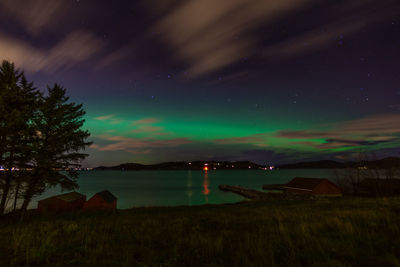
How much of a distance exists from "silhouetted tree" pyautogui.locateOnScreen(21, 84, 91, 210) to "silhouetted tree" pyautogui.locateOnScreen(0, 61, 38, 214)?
2.54 ft

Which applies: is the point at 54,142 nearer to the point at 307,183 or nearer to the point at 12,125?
the point at 12,125

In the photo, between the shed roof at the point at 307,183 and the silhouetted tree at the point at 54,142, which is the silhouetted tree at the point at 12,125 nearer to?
the silhouetted tree at the point at 54,142

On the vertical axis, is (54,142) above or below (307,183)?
above

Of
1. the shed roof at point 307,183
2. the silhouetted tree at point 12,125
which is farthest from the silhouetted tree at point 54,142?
the shed roof at point 307,183

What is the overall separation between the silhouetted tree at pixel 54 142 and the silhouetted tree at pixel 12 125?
773mm

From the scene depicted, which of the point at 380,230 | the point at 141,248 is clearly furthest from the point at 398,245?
the point at 141,248

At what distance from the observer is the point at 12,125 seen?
1756 cm

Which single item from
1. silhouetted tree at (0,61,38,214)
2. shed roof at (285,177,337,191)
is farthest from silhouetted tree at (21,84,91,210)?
shed roof at (285,177,337,191)

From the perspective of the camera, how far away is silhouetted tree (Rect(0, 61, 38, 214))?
1770 cm

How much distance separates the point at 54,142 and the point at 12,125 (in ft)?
12.1

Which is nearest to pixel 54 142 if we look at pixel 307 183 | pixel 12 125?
pixel 12 125

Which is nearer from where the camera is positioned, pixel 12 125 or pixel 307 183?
pixel 12 125

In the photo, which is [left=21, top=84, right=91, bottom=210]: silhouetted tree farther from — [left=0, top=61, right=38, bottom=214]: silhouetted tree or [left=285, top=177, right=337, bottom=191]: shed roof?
[left=285, top=177, right=337, bottom=191]: shed roof

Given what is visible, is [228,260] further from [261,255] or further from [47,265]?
[47,265]
